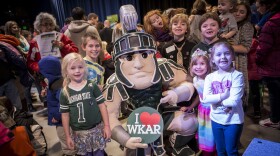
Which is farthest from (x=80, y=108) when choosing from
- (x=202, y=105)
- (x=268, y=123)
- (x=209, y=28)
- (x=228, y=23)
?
(x=268, y=123)

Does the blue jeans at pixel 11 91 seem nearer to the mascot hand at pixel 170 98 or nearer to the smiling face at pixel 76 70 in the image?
the smiling face at pixel 76 70

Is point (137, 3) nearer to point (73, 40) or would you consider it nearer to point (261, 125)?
point (73, 40)

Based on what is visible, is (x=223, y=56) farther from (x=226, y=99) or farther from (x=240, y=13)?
(x=240, y=13)

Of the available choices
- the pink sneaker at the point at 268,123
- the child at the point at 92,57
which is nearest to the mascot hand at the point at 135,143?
the child at the point at 92,57

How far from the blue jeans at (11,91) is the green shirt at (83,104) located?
4.64ft

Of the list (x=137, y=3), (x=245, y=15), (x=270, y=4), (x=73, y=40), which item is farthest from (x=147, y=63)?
(x=137, y=3)

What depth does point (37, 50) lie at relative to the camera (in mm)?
3131

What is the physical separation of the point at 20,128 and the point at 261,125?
259 cm

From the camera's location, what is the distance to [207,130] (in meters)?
2.06

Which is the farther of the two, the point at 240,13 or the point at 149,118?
the point at 240,13

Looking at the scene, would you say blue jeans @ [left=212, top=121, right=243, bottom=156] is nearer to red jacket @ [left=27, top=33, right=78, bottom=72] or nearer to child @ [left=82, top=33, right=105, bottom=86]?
child @ [left=82, top=33, right=105, bottom=86]

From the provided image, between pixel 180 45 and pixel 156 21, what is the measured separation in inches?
26.3

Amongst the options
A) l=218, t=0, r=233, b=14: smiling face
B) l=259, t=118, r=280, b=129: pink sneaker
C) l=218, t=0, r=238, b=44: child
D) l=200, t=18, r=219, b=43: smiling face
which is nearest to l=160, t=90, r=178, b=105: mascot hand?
l=200, t=18, r=219, b=43: smiling face

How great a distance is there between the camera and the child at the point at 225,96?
1.81 metres
